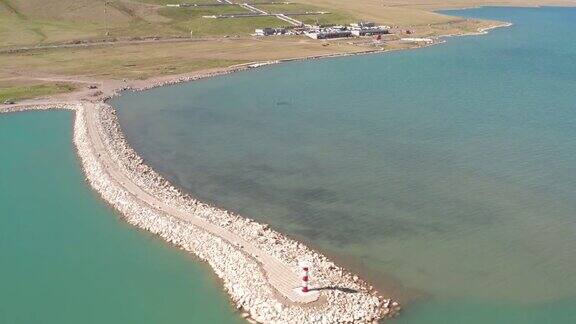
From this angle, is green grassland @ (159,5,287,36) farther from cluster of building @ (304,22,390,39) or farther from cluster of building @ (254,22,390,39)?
cluster of building @ (304,22,390,39)

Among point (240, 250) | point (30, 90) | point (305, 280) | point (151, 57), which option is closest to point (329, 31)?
point (151, 57)

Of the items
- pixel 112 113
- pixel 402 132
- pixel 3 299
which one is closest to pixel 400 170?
pixel 402 132

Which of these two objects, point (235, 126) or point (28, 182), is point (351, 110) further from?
point (28, 182)

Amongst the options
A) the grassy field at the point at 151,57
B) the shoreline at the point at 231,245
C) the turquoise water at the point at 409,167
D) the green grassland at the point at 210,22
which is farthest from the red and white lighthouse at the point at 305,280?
the green grassland at the point at 210,22

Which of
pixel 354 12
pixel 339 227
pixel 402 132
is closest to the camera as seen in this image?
pixel 339 227

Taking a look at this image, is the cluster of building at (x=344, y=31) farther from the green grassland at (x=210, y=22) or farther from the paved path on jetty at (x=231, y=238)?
the paved path on jetty at (x=231, y=238)

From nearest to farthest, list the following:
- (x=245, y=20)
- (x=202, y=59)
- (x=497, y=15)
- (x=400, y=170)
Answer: (x=400, y=170) < (x=202, y=59) < (x=245, y=20) < (x=497, y=15)
